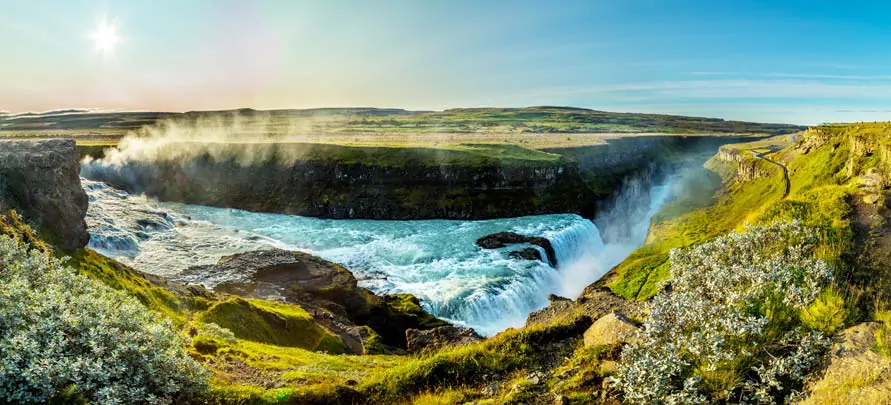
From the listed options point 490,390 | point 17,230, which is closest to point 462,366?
point 490,390

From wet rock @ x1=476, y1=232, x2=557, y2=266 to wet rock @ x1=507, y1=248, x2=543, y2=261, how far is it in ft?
9.15

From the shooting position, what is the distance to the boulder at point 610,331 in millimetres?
10125

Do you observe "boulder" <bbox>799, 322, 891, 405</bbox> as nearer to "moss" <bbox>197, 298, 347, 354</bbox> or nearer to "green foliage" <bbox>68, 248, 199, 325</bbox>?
"moss" <bbox>197, 298, 347, 354</bbox>

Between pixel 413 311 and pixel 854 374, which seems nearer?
pixel 854 374

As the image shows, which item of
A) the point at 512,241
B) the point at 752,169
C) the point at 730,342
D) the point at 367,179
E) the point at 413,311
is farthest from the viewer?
the point at 367,179

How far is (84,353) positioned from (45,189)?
1850 centimetres

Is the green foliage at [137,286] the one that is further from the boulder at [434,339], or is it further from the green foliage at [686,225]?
the green foliage at [686,225]

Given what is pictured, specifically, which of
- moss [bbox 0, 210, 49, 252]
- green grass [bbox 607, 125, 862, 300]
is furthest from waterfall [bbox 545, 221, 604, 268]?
moss [bbox 0, 210, 49, 252]

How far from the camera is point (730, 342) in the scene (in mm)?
6688

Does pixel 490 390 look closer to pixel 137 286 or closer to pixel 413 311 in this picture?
pixel 137 286

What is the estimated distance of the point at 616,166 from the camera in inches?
3967

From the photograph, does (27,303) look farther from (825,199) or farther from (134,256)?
(134,256)

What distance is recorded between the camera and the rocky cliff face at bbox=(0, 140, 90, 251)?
19.3m

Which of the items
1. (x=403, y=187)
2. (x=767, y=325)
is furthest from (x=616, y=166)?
(x=767, y=325)
